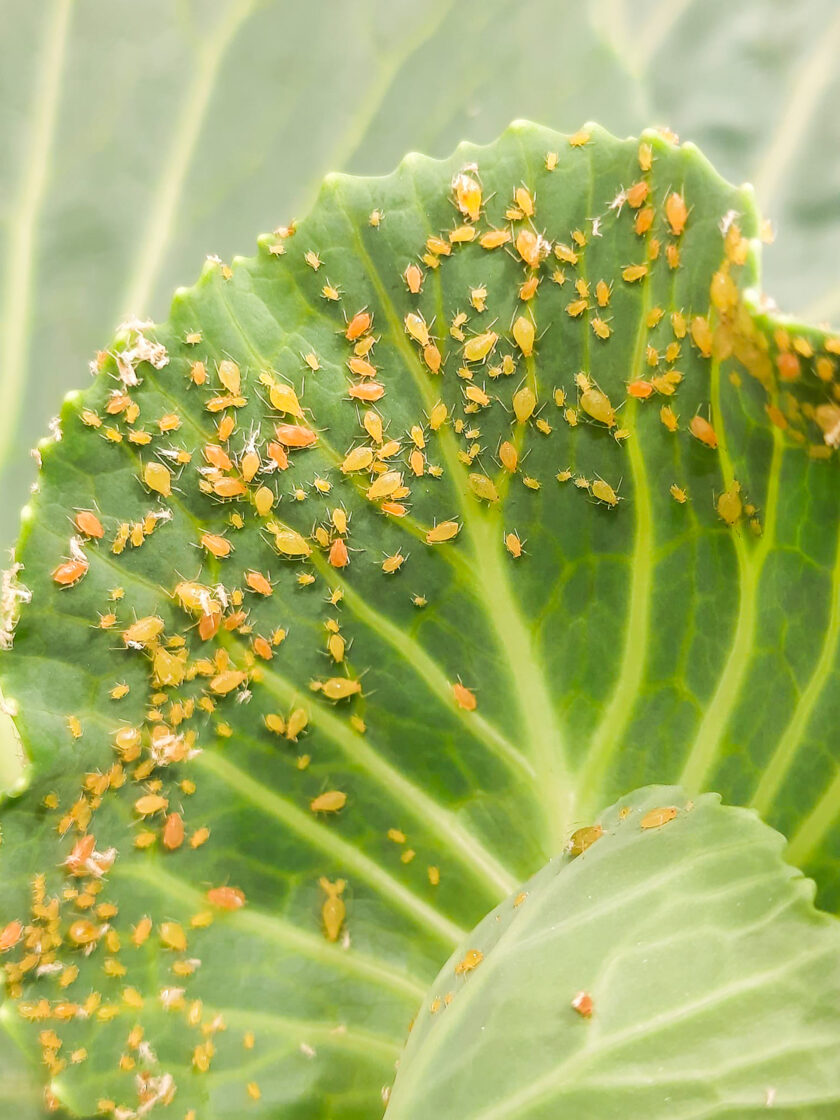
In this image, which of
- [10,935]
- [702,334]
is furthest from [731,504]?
[10,935]

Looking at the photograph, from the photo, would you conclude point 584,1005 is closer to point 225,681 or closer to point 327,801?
point 327,801

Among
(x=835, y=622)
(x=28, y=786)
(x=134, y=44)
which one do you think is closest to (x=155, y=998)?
(x=28, y=786)

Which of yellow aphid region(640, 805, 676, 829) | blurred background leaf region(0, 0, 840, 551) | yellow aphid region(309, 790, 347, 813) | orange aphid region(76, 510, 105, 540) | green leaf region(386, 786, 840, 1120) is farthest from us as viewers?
blurred background leaf region(0, 0, 840, 551)

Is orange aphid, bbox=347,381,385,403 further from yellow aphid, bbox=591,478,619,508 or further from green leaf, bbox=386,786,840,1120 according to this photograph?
green leaf, bbox=386,786,840,1120

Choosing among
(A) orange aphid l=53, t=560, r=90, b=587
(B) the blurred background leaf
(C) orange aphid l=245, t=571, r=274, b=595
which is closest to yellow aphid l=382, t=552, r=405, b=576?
(C) orange aphid l=245, t=571, r=274, b=595

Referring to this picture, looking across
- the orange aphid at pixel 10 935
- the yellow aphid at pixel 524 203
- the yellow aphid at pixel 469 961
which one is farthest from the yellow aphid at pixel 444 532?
the orange aphid at pixel 10 935
